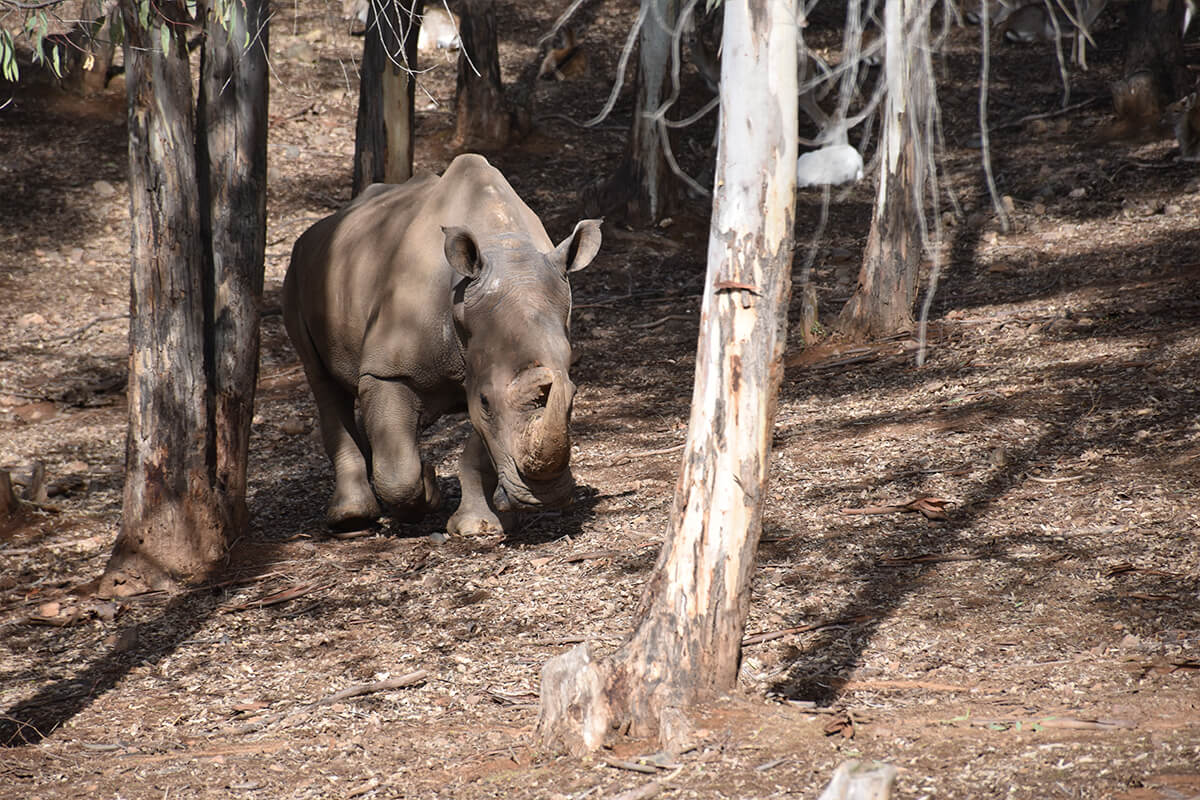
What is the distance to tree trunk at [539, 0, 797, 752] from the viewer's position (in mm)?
3842

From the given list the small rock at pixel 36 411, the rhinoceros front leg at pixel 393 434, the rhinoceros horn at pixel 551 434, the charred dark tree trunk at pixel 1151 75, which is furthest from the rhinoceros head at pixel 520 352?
the charred dark tree trunk at pixel 1151 75

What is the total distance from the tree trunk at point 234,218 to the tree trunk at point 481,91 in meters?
10.9

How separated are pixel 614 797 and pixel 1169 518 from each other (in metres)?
3.58

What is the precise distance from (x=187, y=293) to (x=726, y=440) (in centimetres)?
365

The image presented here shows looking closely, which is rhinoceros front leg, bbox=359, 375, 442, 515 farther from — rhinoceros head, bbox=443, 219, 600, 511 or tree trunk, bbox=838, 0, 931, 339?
tree trunk, bbox=838, 0, 931, 339

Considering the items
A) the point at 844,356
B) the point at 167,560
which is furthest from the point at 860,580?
the point at 844,356

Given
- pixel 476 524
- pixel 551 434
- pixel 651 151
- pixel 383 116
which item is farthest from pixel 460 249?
pixel 651 151

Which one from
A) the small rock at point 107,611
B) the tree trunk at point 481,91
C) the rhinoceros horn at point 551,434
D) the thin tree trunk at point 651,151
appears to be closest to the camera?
the rhinoceros horn at point 551,434

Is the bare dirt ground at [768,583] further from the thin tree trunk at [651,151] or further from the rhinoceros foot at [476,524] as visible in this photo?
the thin tree trunk at [651,151]

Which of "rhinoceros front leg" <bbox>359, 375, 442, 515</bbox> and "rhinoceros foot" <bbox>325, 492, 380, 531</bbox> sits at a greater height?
"rhinoceros front leg" <bbox>359, 375, 442, 515</bbox>

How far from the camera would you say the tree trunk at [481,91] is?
703 inches

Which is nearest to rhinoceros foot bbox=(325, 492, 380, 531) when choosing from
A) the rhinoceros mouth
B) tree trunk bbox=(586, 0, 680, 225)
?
the rhinoceros mouth

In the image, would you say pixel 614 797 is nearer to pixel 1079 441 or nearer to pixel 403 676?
pixel 403 676

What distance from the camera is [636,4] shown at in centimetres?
2386
